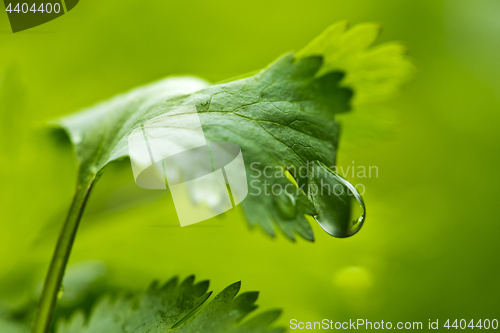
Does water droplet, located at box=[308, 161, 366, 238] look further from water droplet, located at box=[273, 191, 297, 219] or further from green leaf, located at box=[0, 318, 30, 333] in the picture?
green leaf, located at box=[0, 318, 30, 333]

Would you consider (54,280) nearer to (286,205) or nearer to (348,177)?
(286,205)

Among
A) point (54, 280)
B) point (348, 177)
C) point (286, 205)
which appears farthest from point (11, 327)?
point (348, 177)

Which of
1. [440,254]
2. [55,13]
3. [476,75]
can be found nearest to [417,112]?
[476,75]

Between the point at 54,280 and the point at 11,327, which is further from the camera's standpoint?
the point at 11,327

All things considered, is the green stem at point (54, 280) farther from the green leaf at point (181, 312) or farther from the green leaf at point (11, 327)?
the green leaf at point (11, 327)

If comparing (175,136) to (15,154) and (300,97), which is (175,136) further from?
(15,154)

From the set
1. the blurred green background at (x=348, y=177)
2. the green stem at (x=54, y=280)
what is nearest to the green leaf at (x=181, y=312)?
the green stem at (x=54, y=280)
